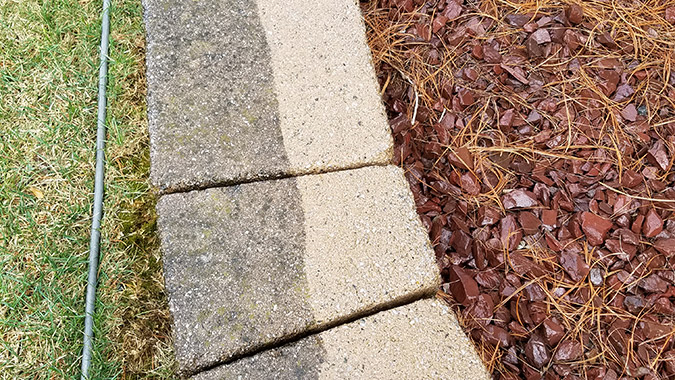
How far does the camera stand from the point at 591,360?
149cm

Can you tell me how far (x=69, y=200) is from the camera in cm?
179

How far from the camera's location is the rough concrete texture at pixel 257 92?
1.62 m

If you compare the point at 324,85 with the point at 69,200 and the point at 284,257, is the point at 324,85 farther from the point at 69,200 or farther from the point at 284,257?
the point at 69,200

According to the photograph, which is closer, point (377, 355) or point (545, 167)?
point (377, 355)

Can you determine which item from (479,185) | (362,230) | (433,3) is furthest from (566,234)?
(433,3)

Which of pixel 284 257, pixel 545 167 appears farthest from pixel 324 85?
pixel 545 167

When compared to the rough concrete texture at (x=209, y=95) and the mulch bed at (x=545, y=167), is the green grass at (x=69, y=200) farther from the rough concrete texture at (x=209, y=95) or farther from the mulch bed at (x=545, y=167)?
the mulch bed at (x=545, y=167)

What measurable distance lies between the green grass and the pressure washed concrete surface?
242 mm

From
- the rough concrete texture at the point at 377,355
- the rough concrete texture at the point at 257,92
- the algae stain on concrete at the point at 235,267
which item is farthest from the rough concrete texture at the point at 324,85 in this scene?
the rough concrete texture at the point at 377,355

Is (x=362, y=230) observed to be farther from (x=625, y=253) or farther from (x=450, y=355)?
(x=625, y=253)

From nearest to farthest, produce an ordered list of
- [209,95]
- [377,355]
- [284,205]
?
[377,355] → [284,205] → [209,95]

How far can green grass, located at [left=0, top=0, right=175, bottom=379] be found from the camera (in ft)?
5.22

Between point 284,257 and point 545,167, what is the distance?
897 millimetres

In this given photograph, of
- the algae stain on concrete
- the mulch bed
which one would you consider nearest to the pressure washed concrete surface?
the algae stain on concrete
